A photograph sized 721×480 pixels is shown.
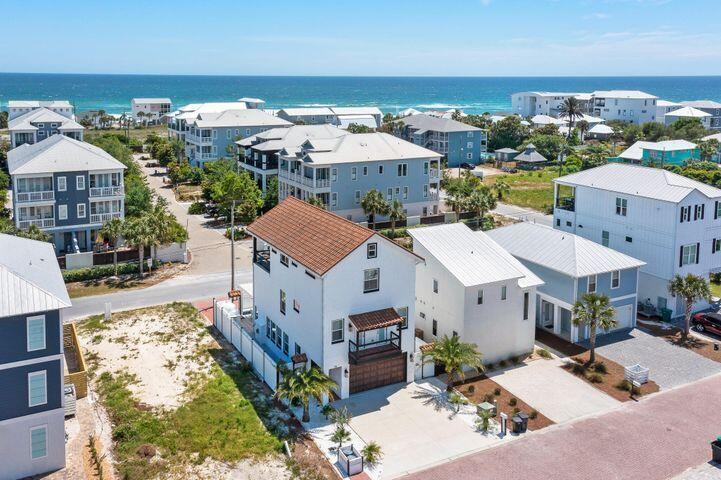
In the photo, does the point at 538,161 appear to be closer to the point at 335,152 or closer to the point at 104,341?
the point at 335,152

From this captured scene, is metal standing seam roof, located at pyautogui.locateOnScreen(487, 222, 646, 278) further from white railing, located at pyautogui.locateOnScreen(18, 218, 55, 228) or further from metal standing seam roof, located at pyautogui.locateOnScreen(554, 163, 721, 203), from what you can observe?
white railing, located at pyautogui.locateOnScreen(18, 218, 55, 228)

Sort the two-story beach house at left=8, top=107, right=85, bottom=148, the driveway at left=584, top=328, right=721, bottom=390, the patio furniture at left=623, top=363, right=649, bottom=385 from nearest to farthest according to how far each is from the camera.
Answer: the patio furniture at left=623, top=363, right=649, bottom=385
the driveway at left=584, top=328, right=721, bottom=390
the two-story beach house at left=8, top=107, right=85, bottom=148

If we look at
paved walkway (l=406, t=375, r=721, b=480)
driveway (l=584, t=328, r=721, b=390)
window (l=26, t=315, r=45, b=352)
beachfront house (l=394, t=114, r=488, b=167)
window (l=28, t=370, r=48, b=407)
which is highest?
beachfront house (l=394, t=114, r=488, b=167)

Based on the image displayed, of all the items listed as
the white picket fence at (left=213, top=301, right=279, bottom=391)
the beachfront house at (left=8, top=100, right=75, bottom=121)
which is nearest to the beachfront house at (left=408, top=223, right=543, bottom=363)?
the white picket fence at (left=213, top=301, right=279, bottom=391)

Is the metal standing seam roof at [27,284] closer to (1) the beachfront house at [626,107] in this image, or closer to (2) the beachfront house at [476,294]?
(2) the beachfront house at [476,294]

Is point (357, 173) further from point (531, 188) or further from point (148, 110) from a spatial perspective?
point (148, 110)

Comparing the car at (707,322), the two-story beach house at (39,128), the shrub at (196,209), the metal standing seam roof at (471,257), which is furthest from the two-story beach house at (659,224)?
the two-story beach house at (39,128)

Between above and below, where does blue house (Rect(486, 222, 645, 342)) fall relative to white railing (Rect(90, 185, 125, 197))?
below

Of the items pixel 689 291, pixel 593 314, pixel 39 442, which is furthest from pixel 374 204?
pixel 39 442
